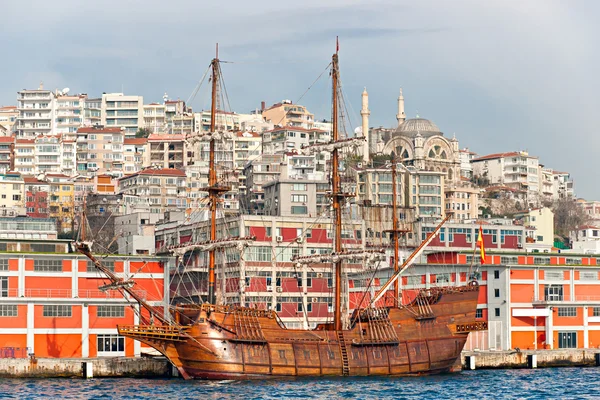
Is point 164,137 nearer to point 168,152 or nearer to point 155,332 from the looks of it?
point 168,152

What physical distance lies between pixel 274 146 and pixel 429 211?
39.0 m

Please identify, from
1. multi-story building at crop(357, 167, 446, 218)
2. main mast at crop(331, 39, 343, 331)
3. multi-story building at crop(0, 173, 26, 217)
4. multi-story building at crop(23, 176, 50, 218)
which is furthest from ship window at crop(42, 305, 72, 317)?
multi-story building at crop(0, 173, 26, 217)

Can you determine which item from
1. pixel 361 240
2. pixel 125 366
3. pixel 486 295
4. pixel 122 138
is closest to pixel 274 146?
pixel 122 138

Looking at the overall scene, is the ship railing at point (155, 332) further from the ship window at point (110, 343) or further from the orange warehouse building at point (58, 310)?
the ship window at point (110, 343)

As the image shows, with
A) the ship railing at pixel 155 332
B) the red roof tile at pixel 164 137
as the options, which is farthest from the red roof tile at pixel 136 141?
the ship railing at pixel 155 332

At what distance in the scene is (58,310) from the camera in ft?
208

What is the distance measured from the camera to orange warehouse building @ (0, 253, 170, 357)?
6238 cm

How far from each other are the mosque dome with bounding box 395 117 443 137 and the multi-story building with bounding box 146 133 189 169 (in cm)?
3482

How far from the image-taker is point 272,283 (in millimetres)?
92438

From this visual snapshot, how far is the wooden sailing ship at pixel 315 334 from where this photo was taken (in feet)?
193

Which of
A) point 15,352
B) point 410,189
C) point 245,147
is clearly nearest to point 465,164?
point 245,147

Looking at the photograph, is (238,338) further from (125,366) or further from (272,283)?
(272,283)

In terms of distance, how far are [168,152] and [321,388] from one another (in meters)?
125

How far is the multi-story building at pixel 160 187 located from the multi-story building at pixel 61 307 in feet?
267
